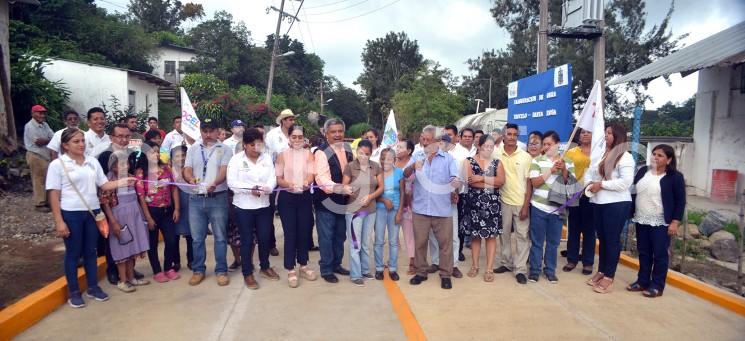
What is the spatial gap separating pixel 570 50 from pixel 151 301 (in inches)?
1152

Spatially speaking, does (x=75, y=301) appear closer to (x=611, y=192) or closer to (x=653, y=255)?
→ (x=611, y=192)

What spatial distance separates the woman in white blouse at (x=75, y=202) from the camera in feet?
13.7

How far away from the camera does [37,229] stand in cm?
682

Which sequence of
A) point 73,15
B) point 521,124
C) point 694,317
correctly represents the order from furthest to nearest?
1. point 73,15
2. point 521,124
3. point 694,317

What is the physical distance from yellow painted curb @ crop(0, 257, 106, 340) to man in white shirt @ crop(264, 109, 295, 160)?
2.83 m

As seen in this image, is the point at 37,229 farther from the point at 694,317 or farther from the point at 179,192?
the point at 694,317

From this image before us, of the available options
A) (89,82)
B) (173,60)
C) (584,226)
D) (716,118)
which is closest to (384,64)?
(173,60)

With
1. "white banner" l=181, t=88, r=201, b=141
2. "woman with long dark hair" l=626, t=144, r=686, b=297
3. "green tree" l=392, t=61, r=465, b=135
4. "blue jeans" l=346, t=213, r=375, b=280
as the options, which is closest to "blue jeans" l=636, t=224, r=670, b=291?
"woman with long dark hair" l=626, t=144, r=686, b=297

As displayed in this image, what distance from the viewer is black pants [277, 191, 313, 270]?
504 centimetres

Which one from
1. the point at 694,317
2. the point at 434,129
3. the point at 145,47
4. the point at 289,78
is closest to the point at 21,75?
the point at 434,129

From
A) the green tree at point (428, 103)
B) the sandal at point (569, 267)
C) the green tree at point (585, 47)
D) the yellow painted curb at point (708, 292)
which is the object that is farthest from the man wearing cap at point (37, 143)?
the green tree at point (585, 47)

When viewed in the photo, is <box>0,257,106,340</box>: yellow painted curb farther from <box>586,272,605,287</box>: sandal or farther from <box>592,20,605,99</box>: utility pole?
<box>592,20,605,99</box>: utility pole

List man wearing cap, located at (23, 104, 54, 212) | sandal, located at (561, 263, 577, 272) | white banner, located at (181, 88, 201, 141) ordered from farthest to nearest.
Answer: man wearing cap, located at (23, 104, 54, 212) < white banner, located at (181, 88, 201, 141) < sandal, located at (561, 263, 577, 272)

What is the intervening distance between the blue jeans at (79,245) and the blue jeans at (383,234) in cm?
281
